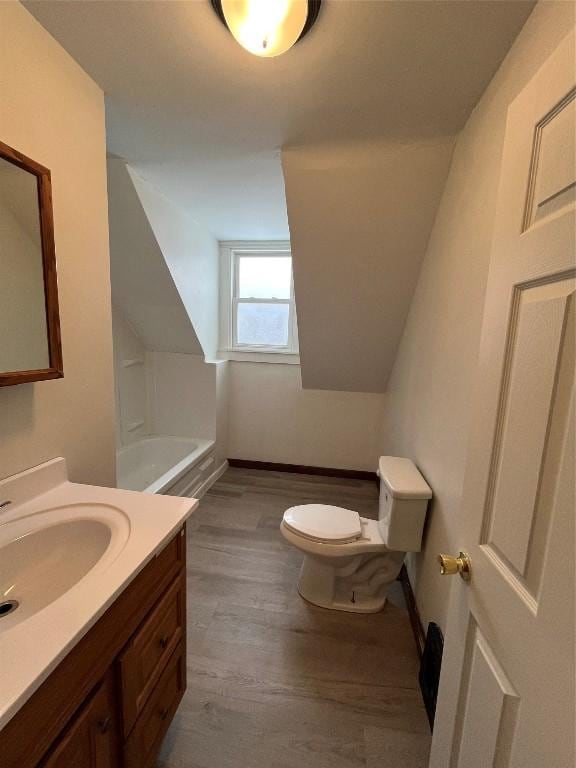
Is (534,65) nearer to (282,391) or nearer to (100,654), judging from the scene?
(100,654)

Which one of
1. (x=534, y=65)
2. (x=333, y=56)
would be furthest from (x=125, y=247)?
(x=534, y=65)

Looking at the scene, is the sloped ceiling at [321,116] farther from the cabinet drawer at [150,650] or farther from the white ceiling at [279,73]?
the cabinet drawer at [150,650]

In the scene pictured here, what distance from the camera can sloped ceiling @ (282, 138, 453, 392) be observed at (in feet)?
5.24

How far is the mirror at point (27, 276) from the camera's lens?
94 centimetres

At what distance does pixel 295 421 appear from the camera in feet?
10.8

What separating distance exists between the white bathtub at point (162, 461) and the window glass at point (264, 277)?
149cm

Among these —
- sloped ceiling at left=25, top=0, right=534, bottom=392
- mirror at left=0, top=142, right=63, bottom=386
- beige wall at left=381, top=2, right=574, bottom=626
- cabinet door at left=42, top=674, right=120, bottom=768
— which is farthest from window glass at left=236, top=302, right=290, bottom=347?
cabinet door at left=42, top=674, right=120, bottom=768

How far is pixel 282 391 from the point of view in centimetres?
327

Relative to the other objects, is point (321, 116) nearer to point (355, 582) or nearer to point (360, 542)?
→ point (360, 542)

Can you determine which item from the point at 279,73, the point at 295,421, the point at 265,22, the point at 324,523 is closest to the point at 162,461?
the point at 295,421

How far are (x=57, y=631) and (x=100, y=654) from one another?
17cm

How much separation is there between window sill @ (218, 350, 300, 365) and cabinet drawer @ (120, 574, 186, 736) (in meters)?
2.32

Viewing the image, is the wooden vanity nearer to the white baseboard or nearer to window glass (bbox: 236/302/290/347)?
the white baseboard

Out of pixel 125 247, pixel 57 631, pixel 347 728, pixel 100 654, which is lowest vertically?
pixel 347 728
